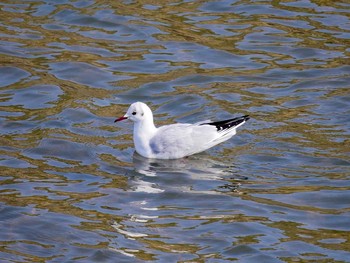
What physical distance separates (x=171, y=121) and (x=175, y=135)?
126 centimetres

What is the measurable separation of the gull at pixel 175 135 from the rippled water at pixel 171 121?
0.16 metres

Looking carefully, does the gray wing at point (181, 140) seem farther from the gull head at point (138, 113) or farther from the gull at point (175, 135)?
the gull head at point (138, 113)

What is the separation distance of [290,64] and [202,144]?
3.32m

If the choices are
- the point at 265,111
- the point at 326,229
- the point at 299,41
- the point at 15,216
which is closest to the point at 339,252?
the point at 326,229

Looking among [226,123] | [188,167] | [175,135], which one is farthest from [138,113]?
[226,123]

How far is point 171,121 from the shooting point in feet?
44.3

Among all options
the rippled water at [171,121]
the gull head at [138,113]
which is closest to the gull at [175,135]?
the gull head at [138,113]

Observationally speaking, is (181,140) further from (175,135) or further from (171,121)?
(171,121)

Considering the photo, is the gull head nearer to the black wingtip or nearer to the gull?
the gull

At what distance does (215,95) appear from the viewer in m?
14.1

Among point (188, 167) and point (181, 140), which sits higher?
point (181, 140)

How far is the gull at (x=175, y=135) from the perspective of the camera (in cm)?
1228

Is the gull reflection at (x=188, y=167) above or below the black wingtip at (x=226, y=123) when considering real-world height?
below

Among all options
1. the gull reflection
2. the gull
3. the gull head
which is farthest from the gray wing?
the gull head
